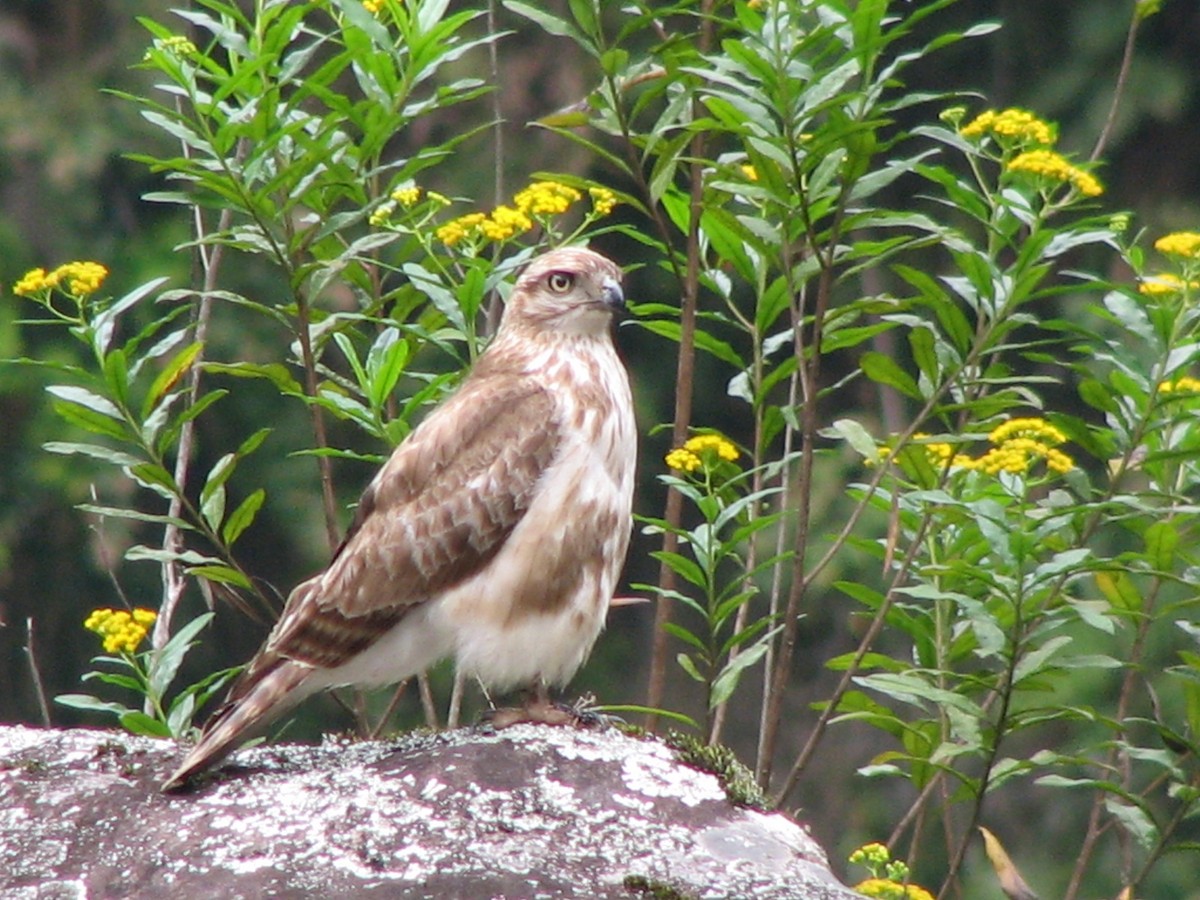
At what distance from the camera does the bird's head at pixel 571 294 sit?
458 cm

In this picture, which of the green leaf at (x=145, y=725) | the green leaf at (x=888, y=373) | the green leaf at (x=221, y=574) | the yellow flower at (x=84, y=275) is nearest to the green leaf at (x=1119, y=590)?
the green leaf at (x=888, y=373)

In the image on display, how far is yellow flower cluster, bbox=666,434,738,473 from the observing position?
4.13 metres

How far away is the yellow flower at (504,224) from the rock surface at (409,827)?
1.15 metres

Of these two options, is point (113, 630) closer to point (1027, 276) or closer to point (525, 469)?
point (525, 469)

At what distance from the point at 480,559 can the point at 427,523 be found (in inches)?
5.6

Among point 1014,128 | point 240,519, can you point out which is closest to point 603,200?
point 1014,128

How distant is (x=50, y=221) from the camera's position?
10.2 m

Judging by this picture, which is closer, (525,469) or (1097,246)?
(525,469)

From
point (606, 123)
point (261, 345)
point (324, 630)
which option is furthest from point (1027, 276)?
point (261, 345)

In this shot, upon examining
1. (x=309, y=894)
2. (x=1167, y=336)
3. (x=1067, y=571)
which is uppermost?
(x=1167, y=336)

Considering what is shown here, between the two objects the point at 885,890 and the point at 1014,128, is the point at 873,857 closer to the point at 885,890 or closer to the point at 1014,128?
the point at 885,890

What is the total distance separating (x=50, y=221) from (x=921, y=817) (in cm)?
726

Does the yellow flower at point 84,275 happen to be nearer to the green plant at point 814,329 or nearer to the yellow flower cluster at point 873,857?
the green plant at point 814,329

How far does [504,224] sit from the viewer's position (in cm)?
430
